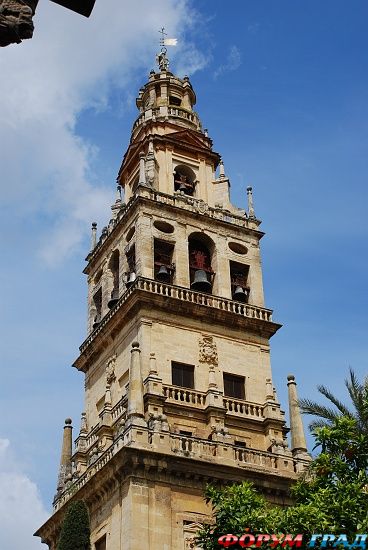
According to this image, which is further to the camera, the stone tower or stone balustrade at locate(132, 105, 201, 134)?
stone balustrade at locate(132, 105, 201, 134)

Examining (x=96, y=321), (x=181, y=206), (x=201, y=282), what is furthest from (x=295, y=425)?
(x=181, y=206)

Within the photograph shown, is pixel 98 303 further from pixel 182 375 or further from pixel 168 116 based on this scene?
pixel 168 116

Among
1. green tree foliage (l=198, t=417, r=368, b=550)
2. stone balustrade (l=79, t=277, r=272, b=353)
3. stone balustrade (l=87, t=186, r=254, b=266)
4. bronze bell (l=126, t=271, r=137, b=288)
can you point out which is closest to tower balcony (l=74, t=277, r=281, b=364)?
stone balustrade (l=79, t=277, r=272, b=353)

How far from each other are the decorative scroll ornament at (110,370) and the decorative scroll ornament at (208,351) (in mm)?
4132

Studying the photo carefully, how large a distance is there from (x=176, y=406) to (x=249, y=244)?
11209 mm

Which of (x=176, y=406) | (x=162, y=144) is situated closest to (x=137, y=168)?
(x=162, y=144)

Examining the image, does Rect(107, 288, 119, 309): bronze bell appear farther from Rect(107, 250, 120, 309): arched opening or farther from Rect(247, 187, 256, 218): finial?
Rect(247, 187, 256, 218): finial

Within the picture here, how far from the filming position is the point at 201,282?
129 ft

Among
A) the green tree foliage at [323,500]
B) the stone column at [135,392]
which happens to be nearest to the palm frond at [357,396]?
the green tree foliage at [323,500]

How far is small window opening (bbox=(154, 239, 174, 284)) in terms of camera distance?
39.0m

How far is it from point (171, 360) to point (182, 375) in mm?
867

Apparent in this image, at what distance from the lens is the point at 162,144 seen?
149ft

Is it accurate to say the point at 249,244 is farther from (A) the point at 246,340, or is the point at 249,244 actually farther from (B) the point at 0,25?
(B) the point at 0,25

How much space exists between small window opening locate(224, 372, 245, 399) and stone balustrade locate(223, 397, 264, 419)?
2.06ft
